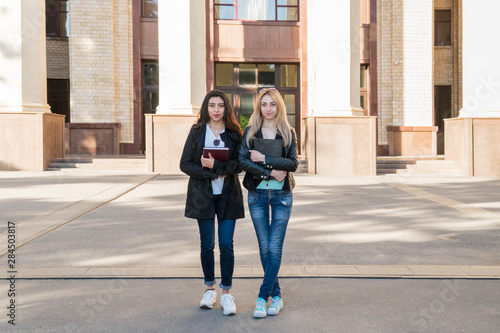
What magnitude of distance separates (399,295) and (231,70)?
20.6 m

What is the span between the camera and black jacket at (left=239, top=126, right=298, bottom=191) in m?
4.38

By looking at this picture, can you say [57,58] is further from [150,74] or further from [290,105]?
[290,105]

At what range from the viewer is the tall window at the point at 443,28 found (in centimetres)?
2903

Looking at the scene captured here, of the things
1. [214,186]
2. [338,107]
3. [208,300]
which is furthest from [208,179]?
[338,107]

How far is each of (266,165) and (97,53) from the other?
2200 cm

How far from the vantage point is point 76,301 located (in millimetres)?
4625

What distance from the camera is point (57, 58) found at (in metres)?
26.4

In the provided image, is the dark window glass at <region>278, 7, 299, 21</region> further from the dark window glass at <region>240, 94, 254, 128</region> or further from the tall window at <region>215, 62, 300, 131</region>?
Answer: the dark window glass at <region>240, 94, 254, 128</region>

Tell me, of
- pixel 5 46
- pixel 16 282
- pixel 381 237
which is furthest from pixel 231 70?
pixel 16 282

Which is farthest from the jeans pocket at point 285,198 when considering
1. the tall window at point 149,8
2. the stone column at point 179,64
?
the tall window at point 149,8

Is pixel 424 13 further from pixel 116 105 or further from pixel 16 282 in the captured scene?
pixel 16 282

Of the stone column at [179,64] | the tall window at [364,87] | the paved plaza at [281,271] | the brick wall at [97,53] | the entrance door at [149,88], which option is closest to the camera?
the paved plaza at [281,271]

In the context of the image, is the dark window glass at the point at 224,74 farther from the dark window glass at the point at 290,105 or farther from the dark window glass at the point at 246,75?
the dark window glass at the point at 290,105

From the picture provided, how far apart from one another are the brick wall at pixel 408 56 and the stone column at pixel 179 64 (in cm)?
1096
